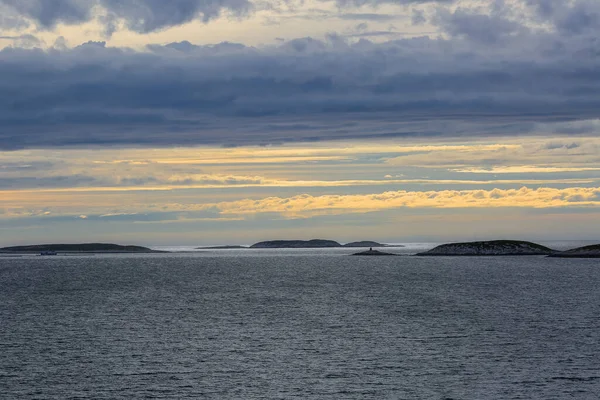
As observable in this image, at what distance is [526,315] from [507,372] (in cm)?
4255

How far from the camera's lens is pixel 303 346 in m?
77.1

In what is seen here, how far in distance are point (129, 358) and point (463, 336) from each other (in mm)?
34490

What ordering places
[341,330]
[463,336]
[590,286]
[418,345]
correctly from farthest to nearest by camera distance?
[590,286], [341,330], [463,336], [418,345]

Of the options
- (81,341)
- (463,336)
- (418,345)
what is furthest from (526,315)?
(81,341)

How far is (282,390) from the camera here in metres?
57.3

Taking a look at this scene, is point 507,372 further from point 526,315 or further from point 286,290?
point 286,290

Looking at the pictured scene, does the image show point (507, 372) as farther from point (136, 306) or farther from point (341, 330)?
point (136, 306)

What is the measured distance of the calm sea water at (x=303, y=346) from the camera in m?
57.7

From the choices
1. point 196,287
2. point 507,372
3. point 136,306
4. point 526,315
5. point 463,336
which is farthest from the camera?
point 196,287

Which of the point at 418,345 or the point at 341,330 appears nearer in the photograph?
the point at 418,345

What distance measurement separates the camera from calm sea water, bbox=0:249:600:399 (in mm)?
57719

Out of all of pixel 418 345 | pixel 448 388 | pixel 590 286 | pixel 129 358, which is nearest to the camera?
pixel 448 388

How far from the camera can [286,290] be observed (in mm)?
155625

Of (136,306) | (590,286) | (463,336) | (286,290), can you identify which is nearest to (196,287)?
(286,290)
